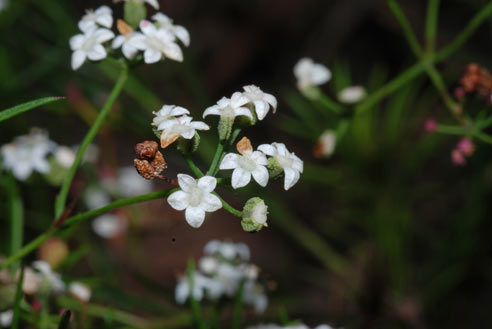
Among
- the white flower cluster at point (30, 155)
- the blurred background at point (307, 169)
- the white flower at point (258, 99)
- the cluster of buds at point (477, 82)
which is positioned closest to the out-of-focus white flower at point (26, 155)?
the white flower cluster at point (30, 155)

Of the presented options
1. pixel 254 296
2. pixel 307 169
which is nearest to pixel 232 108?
pixel 254 296

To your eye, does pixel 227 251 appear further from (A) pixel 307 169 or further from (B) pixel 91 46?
(A) pixel 307 169

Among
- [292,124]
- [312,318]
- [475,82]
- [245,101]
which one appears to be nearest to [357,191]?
[292,124]

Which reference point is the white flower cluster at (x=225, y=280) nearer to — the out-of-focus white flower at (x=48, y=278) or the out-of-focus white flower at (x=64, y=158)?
the out-of-focus white flower at (x=48, y=278)

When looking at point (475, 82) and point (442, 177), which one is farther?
point (442, 177)

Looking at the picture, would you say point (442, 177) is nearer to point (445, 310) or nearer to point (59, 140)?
point (445, 310)

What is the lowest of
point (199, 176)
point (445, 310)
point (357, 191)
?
point (199, 176)

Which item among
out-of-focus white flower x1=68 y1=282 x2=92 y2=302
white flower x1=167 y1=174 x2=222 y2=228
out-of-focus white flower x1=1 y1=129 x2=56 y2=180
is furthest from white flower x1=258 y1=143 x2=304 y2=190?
out-of-focus white flower x1=1 y1=129 x2=56 y2=180
